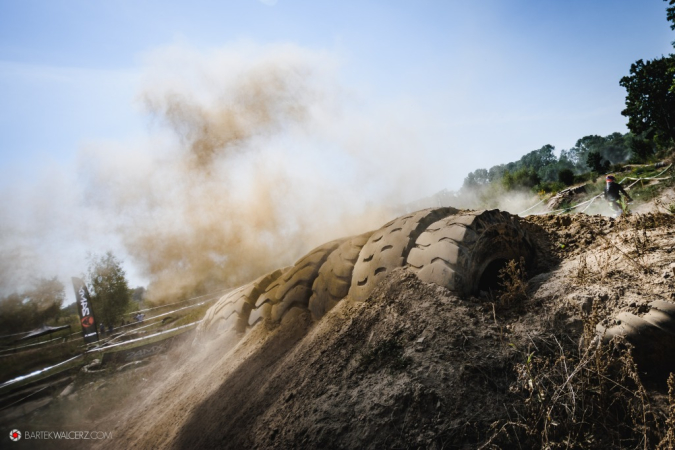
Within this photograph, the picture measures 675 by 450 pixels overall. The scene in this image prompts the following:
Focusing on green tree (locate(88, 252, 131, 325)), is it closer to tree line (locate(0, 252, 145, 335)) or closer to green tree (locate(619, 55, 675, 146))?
tree line (locate(0, 252, 145, 335))

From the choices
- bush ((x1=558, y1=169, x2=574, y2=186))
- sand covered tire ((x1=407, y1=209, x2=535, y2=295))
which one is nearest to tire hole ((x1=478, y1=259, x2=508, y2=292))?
sand covered tire ((x1=407, y1=209, x2=535, y2=295))

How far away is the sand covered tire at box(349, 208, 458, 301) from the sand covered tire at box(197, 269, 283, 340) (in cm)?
172

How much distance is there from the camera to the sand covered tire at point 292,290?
3154 mm

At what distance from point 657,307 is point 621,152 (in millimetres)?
129495

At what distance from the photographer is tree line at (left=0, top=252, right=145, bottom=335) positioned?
10.4 meters

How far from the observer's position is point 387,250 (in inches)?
104

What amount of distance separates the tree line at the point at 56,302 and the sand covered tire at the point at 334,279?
1195 centimetres

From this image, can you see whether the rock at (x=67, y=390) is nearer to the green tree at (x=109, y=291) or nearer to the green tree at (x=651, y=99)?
the green tree at (x=109, y=291)

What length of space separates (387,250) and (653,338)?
167cm

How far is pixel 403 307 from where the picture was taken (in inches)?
85.7

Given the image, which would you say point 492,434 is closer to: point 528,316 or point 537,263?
point 528,316

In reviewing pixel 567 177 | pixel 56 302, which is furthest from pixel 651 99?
pixel 56 302

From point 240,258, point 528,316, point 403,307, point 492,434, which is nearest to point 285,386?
point 403,307

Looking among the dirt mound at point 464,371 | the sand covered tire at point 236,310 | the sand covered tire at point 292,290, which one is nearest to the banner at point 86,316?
the sand covered tire at point 236,310
